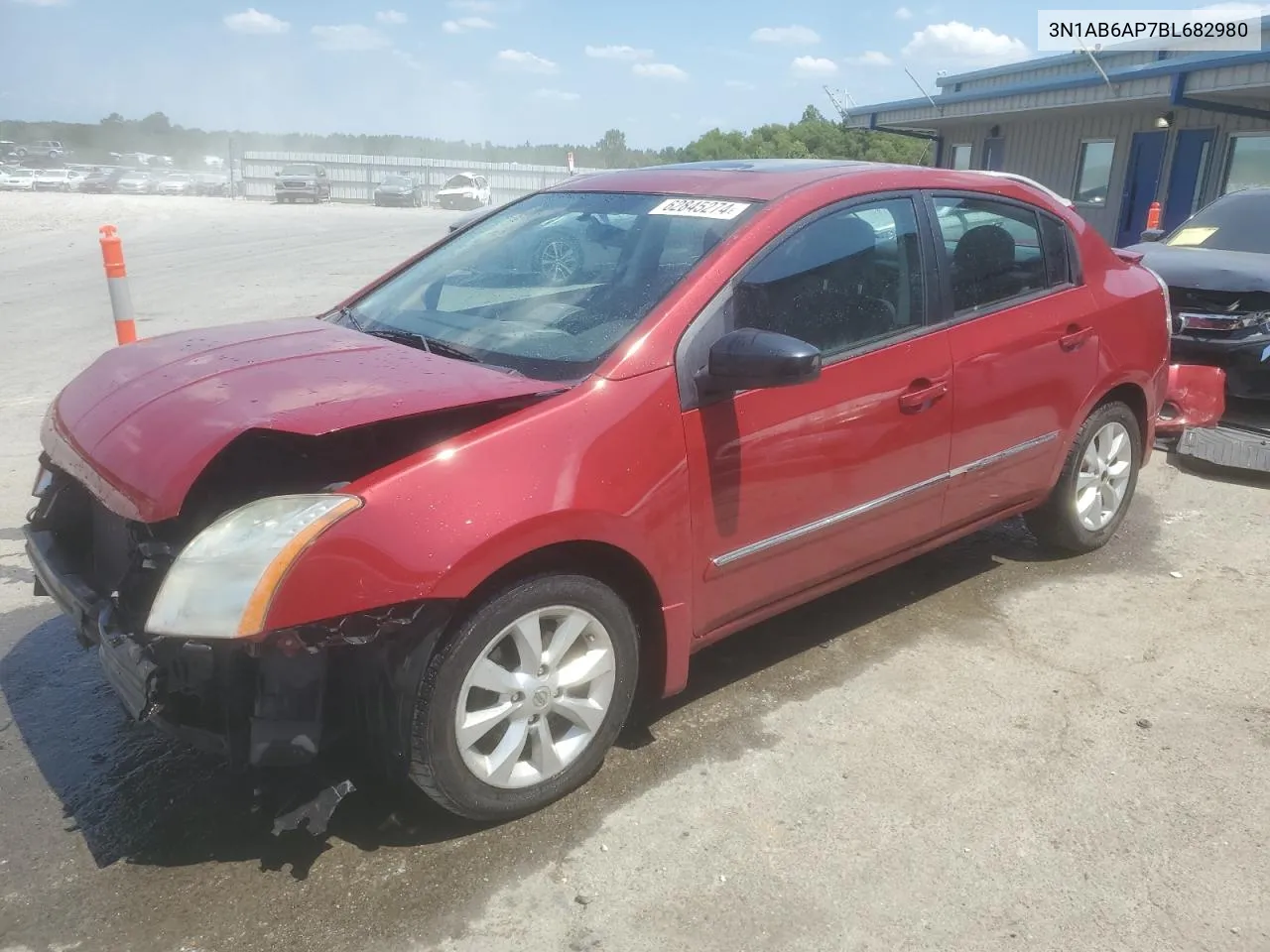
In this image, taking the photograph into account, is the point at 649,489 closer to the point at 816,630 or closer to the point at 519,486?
the point at 519,486

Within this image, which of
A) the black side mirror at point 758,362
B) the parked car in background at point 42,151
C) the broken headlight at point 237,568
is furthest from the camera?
the parked car in background at point 42,151

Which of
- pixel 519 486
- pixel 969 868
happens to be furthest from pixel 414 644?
pixel 969 868

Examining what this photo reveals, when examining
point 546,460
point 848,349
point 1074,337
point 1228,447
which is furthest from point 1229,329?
point 546,460

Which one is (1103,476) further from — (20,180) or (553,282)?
(20,180)

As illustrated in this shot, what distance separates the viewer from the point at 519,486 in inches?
99.2

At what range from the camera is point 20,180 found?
145 feet

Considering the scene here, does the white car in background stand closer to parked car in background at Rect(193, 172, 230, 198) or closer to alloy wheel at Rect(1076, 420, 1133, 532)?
parked car in background at Rect(193, 172, 230, 198)

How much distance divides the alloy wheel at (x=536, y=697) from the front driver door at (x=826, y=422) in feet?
1.33

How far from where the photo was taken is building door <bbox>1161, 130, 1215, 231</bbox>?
15656 millimetres

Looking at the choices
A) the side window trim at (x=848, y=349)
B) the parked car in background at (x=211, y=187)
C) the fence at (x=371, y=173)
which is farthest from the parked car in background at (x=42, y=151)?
the side window trim at (x=848, y=349)

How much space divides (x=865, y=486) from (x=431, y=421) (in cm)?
153

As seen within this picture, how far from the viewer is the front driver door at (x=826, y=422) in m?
2.99

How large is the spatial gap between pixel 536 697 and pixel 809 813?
2.71 ft

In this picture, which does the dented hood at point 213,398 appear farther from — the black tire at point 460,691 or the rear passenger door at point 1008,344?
the rear passenger door at point 1008,344
